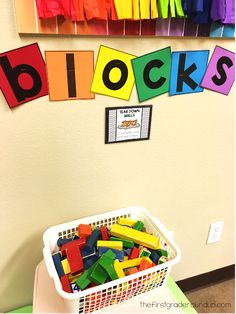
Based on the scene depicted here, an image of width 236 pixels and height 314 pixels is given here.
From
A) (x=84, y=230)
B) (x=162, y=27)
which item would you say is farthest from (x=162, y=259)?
(x=162, y=27)

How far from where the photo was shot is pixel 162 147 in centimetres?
87

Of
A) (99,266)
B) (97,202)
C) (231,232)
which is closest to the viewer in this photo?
(99,266)

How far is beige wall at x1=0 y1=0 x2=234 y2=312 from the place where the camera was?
27.4 inches

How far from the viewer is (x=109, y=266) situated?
0.65 metres

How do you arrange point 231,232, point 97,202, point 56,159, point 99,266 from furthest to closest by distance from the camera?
point 231,232
point 97,202
point 56,159
point 99,266

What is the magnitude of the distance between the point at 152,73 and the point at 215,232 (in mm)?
746

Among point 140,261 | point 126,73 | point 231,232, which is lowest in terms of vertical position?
point 231,232

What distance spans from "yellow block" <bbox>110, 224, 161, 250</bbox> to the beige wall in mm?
124

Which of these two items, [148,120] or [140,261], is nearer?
[140,261]

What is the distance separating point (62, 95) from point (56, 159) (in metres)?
0.18

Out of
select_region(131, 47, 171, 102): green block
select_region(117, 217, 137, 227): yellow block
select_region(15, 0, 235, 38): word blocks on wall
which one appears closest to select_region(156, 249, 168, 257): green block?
select_region(117, 217, 137, 227): yellow block

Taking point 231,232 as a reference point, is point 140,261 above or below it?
above

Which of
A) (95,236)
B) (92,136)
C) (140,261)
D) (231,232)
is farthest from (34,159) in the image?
(231,232)

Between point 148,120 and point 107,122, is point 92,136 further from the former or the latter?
point 148,120
